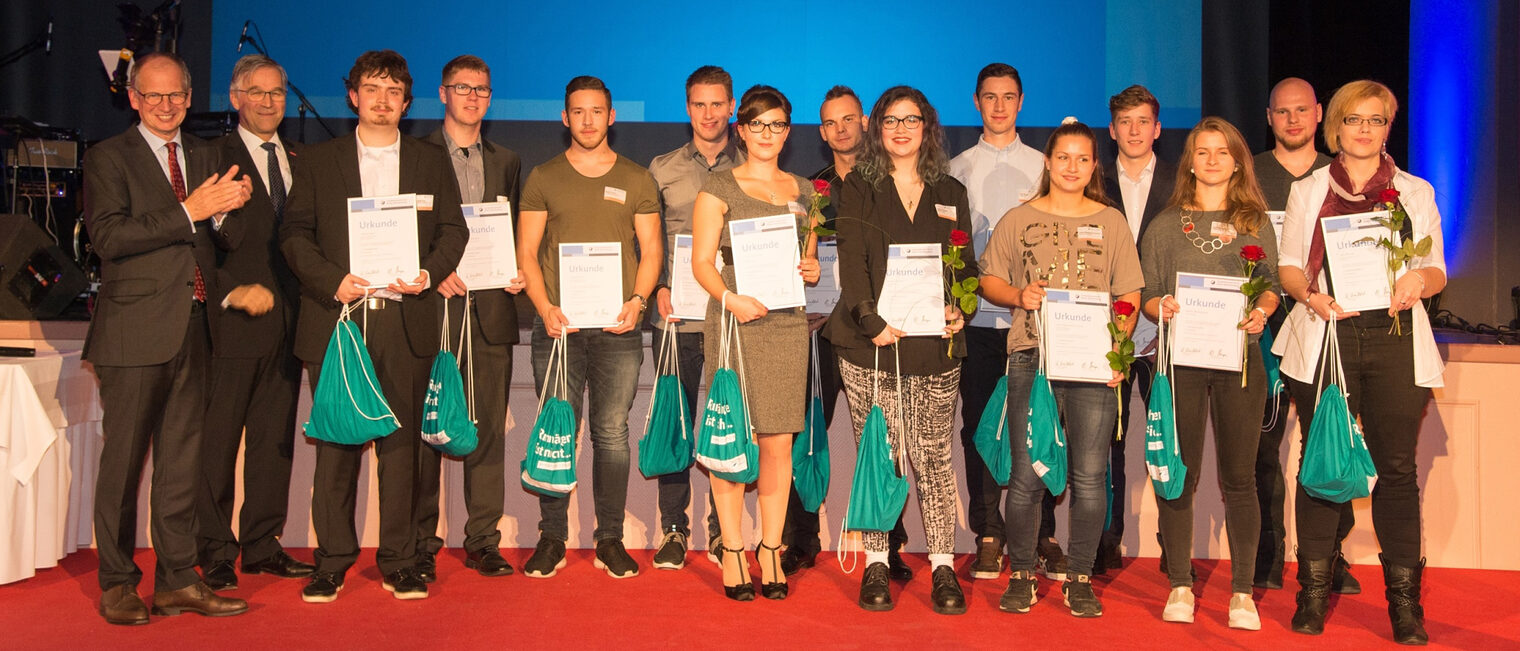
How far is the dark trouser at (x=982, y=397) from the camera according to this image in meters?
4.24

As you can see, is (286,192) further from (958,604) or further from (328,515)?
(958,604)

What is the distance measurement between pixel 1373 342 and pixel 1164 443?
70 centimetres

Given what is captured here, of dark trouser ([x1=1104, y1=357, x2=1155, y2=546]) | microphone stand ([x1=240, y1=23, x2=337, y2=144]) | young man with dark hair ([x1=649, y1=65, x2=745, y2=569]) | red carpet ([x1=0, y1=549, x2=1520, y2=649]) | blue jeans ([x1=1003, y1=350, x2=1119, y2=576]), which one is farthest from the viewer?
microphone stand ([x1=240, y1=23, x2=337, y2=144])

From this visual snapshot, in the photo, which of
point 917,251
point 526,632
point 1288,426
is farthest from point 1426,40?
point 526,632

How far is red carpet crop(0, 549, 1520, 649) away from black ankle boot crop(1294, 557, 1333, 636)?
0.16 feet

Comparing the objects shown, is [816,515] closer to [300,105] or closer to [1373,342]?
[1373,342]

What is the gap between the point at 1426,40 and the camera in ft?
19.3

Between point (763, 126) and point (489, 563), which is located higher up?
point (763, 126)

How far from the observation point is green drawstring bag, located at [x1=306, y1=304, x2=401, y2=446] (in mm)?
3527

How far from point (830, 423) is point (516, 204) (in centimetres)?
149

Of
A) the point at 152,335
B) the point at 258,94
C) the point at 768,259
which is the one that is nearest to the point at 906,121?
the point at 768,259

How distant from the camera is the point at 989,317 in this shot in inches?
166

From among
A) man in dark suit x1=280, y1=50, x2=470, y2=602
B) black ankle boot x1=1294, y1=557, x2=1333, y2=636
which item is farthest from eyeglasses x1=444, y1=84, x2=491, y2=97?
black ankle boot x1=1294, y1=557, x2=1333, y2=636

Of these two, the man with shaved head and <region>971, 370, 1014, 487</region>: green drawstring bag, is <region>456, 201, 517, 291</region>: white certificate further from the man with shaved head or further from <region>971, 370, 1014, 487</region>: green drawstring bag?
the man with shaved head
